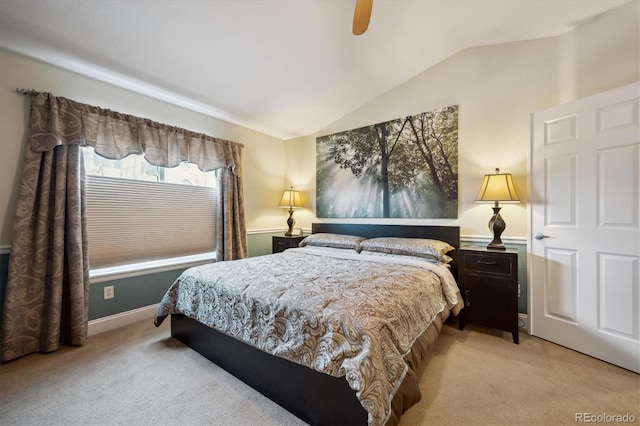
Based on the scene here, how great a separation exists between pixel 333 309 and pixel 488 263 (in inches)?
70.6

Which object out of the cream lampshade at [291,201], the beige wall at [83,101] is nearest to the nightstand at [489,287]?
the cream lampshade at [291,201]

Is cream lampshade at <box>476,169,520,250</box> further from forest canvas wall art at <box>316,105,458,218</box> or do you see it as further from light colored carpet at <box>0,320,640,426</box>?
light colored carpet at <box>0,320,640,426</box>

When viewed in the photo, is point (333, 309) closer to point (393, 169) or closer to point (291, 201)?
point (393, 169)

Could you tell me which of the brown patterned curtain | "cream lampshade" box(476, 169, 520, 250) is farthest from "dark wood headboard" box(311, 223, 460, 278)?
the brown patterned curtain

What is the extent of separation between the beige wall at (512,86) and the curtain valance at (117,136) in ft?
8.32

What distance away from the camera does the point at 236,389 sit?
5.47 feet

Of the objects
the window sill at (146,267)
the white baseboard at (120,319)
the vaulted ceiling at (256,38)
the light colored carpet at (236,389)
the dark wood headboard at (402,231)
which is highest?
the vaulted ceiling at (256,38)

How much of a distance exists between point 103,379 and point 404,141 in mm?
3564

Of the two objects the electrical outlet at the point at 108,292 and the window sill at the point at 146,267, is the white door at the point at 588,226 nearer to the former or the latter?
the window sill at the point at 146,267

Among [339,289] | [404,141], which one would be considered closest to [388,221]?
[404,141]

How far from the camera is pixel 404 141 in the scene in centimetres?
322

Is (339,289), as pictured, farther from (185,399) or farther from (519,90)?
(519,90)

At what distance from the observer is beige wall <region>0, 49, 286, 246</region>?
205cm

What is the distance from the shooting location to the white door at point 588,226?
1.87m
